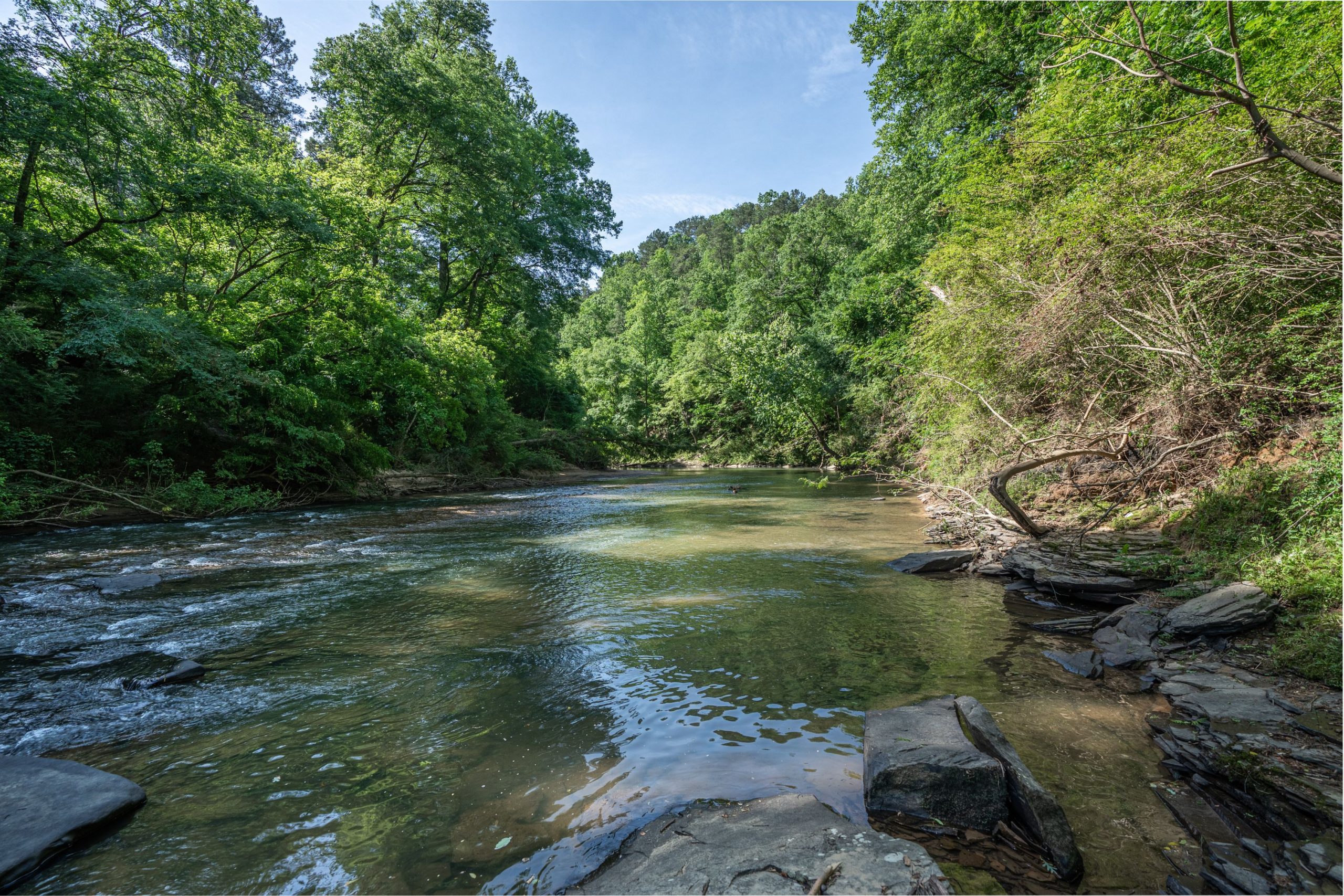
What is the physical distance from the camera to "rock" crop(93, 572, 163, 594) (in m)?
6.59

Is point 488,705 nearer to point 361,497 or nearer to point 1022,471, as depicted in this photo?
point 1022,471

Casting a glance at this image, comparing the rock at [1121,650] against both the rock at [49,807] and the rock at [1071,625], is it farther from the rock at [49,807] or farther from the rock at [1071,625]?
the rock at [49,807]

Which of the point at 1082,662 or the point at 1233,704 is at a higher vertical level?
the point at 1233,704

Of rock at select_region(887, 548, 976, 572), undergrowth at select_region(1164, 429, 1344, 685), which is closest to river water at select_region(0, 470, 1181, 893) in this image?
rock at select_region(887, 548, 976, 572)

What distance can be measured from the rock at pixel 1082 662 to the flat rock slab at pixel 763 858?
3.00 m

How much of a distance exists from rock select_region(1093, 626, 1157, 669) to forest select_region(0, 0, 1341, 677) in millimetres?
858

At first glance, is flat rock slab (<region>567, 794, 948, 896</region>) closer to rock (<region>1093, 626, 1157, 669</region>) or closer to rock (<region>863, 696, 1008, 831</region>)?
rock (<region>863, 696, 1008, 831</region>)

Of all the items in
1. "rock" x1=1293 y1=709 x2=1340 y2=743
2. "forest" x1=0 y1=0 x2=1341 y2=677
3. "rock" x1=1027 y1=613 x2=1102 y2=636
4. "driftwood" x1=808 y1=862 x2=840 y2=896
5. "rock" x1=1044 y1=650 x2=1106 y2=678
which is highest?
"forest" x1=0 y1=0 x2=1341 y2=677

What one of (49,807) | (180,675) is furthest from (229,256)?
(49,807)

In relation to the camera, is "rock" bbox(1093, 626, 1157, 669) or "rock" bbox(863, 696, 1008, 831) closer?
"rock" bbox(863, 696, 1008, 831)

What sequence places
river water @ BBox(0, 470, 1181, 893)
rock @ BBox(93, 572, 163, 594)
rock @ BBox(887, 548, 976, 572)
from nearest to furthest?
river water @ BBox(0, 470, 1181, 893)
rock @ BBox(93, 572, 163, 594)
rock @ BBox(887, 548, 976, 572)

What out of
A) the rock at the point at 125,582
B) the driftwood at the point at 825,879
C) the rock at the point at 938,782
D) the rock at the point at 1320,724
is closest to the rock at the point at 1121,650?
the rock at the point at 1320,724

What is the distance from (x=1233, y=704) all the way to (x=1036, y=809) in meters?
1.98

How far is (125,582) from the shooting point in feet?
22.3
